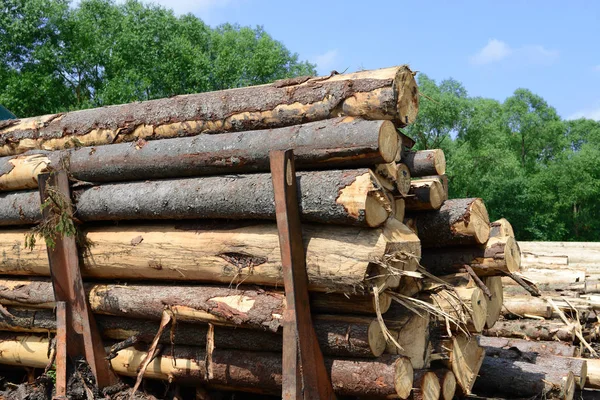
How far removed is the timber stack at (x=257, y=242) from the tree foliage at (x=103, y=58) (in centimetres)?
2247

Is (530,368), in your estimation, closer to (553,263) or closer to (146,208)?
(146,208)

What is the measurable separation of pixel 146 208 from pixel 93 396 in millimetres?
1741

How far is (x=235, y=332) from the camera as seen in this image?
5230 millimetres

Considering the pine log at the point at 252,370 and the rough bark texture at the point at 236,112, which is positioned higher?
the rough bark texture at the point at 236,112

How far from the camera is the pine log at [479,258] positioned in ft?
19.1

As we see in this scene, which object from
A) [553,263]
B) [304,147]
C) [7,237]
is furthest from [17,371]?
[553,263]

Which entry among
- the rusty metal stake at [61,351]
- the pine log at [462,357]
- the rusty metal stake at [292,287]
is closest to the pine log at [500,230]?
the pine log at [462,357]

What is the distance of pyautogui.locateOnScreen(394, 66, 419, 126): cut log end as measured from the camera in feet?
16.3

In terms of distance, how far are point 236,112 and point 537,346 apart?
4.41 meters

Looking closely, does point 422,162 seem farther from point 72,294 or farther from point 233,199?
point 72,294

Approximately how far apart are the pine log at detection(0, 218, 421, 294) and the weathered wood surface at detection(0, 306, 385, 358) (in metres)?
0.32

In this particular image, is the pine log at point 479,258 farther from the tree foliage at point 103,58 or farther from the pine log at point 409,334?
the tree foliage at point 103,58

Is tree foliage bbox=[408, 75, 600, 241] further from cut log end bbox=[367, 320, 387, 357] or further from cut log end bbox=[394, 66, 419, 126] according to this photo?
cut log end bbox=[367, 320, 387, 357]

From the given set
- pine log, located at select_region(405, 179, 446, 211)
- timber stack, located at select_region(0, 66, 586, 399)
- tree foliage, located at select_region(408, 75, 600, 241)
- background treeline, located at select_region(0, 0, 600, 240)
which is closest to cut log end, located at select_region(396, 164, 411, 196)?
timber stack, located at select_region(0, 66, 586, 399)
